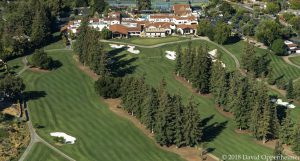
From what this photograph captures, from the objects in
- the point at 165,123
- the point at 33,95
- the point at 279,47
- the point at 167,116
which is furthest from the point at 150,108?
the point at 279,47

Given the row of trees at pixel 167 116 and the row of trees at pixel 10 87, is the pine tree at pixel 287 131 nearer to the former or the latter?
the row of trees at pixel 167 116

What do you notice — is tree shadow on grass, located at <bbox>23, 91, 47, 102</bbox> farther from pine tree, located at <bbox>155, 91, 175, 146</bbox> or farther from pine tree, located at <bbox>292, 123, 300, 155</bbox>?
pine tree, located at <bbox>292, 123, 300, 155</bbox>

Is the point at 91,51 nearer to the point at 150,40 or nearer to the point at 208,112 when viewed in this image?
the point at 150,40

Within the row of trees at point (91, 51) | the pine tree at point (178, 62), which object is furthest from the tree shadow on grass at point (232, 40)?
the row of trees at point (91, 51)

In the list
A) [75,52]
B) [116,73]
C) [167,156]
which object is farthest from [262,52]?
[167,156]

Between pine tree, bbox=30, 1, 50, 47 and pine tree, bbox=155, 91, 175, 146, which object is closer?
pine tree, bbox=155, 91, 175, 146

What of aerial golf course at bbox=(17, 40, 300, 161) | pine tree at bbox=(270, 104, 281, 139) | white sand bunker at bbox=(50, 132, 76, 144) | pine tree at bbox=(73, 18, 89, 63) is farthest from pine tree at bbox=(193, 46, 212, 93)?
white sand bunker at bbox=(50, 132, 76, 144)
